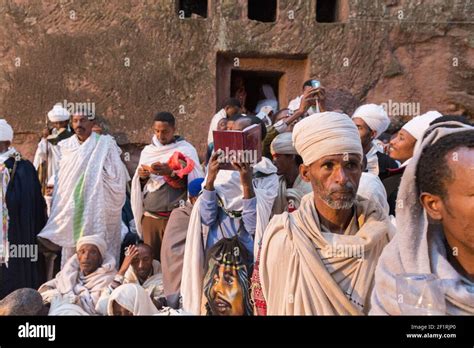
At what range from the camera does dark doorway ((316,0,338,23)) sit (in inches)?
376

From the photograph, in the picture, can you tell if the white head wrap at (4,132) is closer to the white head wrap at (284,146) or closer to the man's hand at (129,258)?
the man's hand at (129,258)

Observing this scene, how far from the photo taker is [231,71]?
9281 mm

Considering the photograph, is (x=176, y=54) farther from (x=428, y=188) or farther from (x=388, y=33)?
(x=428, y=188)

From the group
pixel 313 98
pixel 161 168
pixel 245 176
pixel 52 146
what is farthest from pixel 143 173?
pixel 245 176

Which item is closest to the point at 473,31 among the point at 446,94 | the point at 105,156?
the point at 446,94

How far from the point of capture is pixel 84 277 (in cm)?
683

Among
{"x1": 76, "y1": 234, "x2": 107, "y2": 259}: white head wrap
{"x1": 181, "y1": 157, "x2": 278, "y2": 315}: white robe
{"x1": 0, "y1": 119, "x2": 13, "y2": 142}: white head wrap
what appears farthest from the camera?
{"x1": 0, "y1": 119, "x2": 13, "y2": 142}: white head wrap

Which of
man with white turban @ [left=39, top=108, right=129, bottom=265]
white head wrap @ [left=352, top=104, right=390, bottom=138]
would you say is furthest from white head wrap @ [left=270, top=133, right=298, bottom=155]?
man with white turban @ [left=39, top=108, right=129, bottom=265]

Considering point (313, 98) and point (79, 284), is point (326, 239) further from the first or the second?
point (79, 284)

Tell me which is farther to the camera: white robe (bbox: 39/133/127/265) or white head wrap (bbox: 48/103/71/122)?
white head wrap (bbox: 48/103/71/122)

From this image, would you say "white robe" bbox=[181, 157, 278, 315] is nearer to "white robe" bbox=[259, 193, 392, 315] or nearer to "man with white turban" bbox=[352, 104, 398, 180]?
"man with white turban" bbox=[352, 104, 398, 180]

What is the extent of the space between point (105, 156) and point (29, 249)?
40.7 inches
